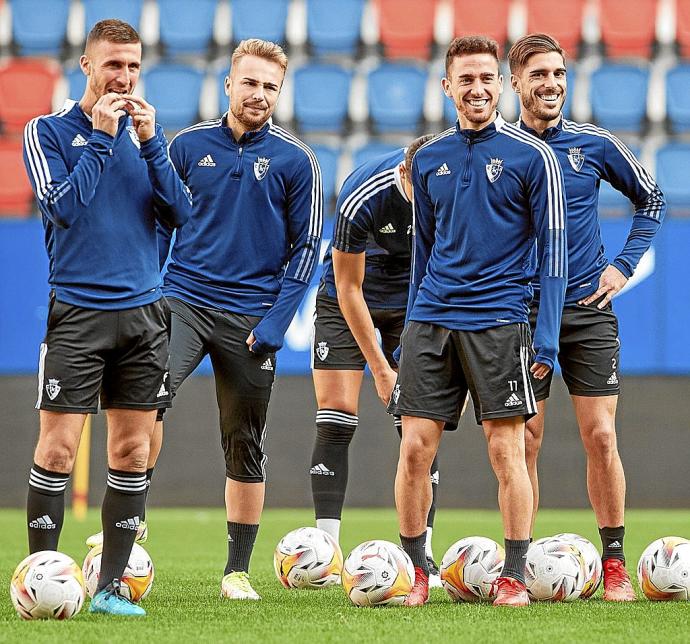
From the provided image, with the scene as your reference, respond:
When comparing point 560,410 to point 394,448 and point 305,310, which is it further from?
point 305,310

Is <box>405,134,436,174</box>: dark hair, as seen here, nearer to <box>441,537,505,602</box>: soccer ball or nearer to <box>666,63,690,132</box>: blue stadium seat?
<box>441,537,505,602</box>: soccer ball

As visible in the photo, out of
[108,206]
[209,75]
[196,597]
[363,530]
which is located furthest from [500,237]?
[209,75]

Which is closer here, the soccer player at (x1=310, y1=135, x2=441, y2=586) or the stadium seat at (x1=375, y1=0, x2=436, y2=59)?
the soccer player at (x1=310, y1=135, x2=441, y2=586)

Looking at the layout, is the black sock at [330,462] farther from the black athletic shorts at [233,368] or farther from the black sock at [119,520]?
the black sock at [119,520]

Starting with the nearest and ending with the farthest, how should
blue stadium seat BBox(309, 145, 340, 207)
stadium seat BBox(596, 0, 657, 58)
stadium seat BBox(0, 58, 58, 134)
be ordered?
blue stadium seat BBox(309, 145, 340, 207)
stadium seat BBox(0, 58, 58, 134)
stadium seat BBox(596, 0, 657, 58)

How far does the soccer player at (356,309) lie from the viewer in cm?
540

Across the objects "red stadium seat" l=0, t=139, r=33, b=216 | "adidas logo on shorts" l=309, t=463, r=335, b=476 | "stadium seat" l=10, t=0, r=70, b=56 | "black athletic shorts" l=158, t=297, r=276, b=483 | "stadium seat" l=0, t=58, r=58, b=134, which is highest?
"stadium seat" l=10, t=0, r=70, b=56

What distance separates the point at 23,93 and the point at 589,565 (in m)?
9.05

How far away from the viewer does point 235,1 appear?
12.7 meters

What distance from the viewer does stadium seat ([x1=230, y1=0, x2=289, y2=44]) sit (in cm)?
1258

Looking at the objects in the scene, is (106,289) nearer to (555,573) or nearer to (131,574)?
(131,574)

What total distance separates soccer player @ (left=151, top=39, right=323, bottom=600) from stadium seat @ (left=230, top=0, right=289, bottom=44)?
25.4ft

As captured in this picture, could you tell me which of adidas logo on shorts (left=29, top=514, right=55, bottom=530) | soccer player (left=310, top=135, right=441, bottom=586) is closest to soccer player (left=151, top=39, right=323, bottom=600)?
soccer player (left=310, top=135, right=441, bottom=586)

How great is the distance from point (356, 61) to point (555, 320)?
28.2 ft
